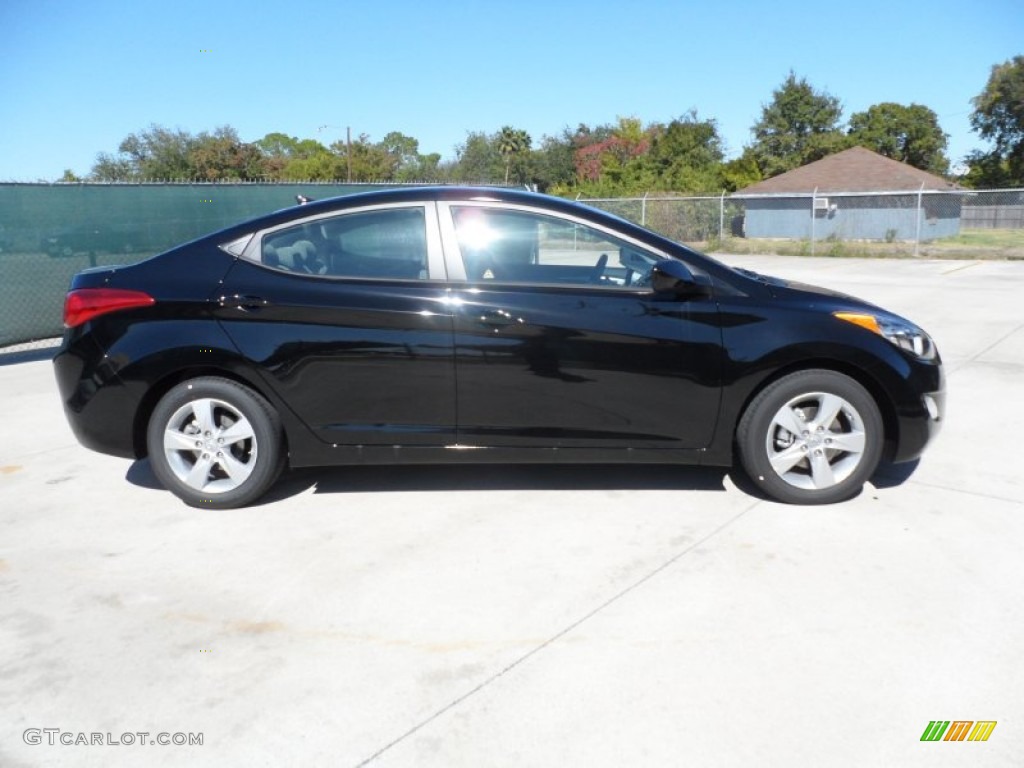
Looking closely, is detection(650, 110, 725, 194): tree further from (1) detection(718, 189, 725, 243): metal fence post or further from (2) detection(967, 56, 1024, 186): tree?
(2) detection(967, 56, 1024, 186): tree

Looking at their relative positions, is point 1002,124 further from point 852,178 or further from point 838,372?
point 838,372

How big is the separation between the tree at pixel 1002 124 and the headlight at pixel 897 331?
54783 millimetres

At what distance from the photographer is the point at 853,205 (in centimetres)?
3494

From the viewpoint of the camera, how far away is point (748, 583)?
3.38 meters

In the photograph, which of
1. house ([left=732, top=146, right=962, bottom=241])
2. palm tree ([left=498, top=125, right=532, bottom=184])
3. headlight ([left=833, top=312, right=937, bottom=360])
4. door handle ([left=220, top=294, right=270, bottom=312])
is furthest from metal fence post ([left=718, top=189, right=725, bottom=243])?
palm tree ([left=498, top=125, right=532, bottom=184])

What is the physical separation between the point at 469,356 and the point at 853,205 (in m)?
34.9

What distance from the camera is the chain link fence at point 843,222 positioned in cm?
2387

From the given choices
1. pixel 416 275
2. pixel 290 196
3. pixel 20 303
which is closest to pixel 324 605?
pixel 416 275

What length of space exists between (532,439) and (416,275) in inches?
39.0

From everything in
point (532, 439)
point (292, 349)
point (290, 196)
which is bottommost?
point (532, 439)

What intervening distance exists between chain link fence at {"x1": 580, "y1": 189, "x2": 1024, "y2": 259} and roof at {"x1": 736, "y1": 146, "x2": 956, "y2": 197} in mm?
935

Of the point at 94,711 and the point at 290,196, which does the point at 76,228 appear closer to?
the point at 290,196

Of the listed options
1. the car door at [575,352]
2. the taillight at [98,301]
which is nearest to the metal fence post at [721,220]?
the car door at [575,352]

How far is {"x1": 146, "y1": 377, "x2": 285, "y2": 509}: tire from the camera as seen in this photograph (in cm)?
412
